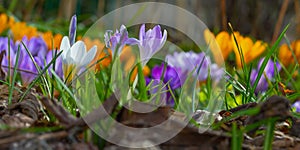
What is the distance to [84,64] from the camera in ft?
3.13

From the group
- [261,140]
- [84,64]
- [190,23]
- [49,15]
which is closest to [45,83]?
[84,64]

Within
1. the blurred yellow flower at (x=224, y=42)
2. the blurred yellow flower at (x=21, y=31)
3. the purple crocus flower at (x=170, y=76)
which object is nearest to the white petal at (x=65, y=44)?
the purple crocus flower at (x=170, y=76)

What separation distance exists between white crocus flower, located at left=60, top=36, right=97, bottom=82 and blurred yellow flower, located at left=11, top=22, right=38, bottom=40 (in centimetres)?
147

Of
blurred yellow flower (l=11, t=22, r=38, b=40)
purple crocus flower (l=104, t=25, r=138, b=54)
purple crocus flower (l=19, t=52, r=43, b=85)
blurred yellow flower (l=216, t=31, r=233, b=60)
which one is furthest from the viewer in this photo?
blurred yellow flower (l=11, t=22, r=38, b=40)

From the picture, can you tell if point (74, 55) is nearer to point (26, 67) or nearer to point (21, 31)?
point (26, 67)

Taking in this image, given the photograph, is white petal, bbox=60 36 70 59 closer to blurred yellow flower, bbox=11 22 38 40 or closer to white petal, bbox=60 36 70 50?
white petal, bbox=60 36 70 50

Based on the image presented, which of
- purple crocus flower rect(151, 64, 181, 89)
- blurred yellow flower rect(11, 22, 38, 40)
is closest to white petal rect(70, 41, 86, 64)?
purple crocus flower rect(151, 64, 181, 89)

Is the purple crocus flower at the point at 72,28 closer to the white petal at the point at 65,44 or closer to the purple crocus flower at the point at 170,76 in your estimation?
the white petal at the point at 65,44

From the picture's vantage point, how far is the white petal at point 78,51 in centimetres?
93

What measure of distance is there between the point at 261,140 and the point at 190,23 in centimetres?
337

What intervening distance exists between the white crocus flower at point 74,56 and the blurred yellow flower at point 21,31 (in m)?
1.47

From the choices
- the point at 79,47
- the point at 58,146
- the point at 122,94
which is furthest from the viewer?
the point at 79,47

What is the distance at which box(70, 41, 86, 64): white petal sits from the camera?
0.93 m

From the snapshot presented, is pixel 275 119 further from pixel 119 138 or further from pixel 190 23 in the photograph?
pixel 190 23
